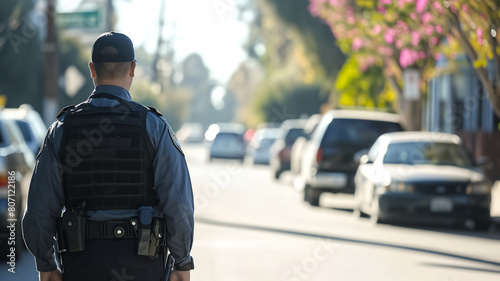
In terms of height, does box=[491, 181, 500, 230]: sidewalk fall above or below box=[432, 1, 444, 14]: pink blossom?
below

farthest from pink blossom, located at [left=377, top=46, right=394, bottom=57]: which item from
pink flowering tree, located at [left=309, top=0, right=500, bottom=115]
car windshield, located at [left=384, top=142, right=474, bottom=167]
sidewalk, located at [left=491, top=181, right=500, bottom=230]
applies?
car windshield, located at [left=384, top=142, right=474, bottom=167]

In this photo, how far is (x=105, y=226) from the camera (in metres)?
4.45

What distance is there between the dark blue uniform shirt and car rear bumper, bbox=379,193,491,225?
424 inches

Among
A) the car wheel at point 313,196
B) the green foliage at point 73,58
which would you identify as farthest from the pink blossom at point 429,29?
the green foliage at point 73,58

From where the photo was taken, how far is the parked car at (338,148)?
18.9m

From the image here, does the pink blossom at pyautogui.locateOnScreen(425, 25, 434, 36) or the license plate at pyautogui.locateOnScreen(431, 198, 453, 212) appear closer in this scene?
the license plate at pyautogui.locateOnScreen(431, 198, 453, 212)

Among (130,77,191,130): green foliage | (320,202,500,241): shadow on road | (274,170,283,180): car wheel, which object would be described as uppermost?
(320,202,500,241): shadow on road

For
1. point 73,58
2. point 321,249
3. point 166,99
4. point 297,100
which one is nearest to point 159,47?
point 297,100

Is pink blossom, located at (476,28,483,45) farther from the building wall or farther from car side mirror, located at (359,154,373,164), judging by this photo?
the building wall

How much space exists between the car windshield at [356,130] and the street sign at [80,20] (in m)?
7.91

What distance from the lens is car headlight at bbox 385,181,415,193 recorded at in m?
15.1

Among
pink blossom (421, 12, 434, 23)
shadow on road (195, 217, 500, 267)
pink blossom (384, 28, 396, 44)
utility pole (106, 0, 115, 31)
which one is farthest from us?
utility pole (106, 0, 115, 31)

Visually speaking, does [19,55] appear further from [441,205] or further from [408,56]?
[441,205]

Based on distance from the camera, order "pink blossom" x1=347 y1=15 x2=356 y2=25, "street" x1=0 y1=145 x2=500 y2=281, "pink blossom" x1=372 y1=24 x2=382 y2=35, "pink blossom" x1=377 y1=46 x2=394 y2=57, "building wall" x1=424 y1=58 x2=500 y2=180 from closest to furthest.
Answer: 1. "street" x1=0 y1=145 x2=500 y2=281
2. "pink blossom" x1=372 y1=24 x2=382 y2=35
3. "pink blossom" x1=347 y1=15 x2=356 y2=25
4. "pink blossom" x1=377 y1=46 x2=394 y2=57
5. "building wall" x1=424 y1=58 x2=500 y2=180
